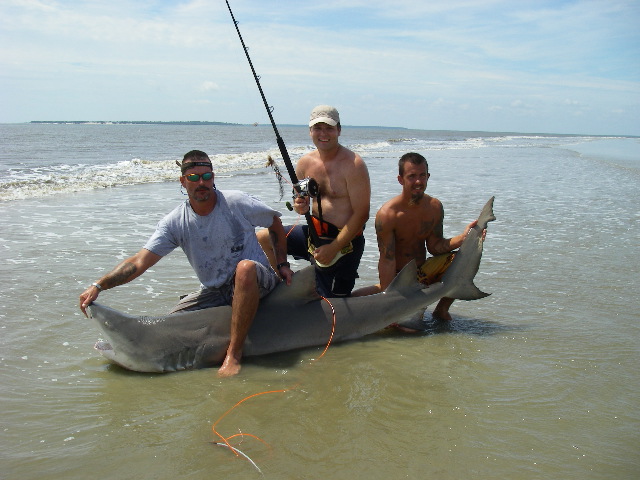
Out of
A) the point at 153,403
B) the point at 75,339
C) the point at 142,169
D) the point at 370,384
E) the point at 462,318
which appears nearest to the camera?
the point at 153,403

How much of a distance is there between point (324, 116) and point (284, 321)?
1.84 metres

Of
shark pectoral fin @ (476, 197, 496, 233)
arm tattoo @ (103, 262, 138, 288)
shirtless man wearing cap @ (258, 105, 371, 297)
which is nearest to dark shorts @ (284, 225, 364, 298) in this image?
shirtless man wearing cap @ (258, 105, 371, 297)

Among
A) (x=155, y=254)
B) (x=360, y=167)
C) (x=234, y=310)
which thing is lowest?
(x=234, y=310)

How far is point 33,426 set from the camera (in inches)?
124

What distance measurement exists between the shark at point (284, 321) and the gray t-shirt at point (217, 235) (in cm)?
33

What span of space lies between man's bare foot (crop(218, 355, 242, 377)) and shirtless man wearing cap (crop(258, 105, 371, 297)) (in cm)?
135

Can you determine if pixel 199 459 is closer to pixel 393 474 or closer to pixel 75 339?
pixel 393 474

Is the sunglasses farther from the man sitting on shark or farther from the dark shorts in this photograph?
the dark shorts

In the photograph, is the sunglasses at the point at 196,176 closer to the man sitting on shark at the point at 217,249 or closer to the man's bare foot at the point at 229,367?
the man sitting on shark at the point at 217,249

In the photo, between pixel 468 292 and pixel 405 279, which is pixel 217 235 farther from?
pixel 468 292

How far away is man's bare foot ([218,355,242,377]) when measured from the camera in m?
3.90

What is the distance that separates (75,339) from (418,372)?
8.88ft

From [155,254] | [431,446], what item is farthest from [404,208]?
[431,446]

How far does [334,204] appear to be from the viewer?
511 cm
